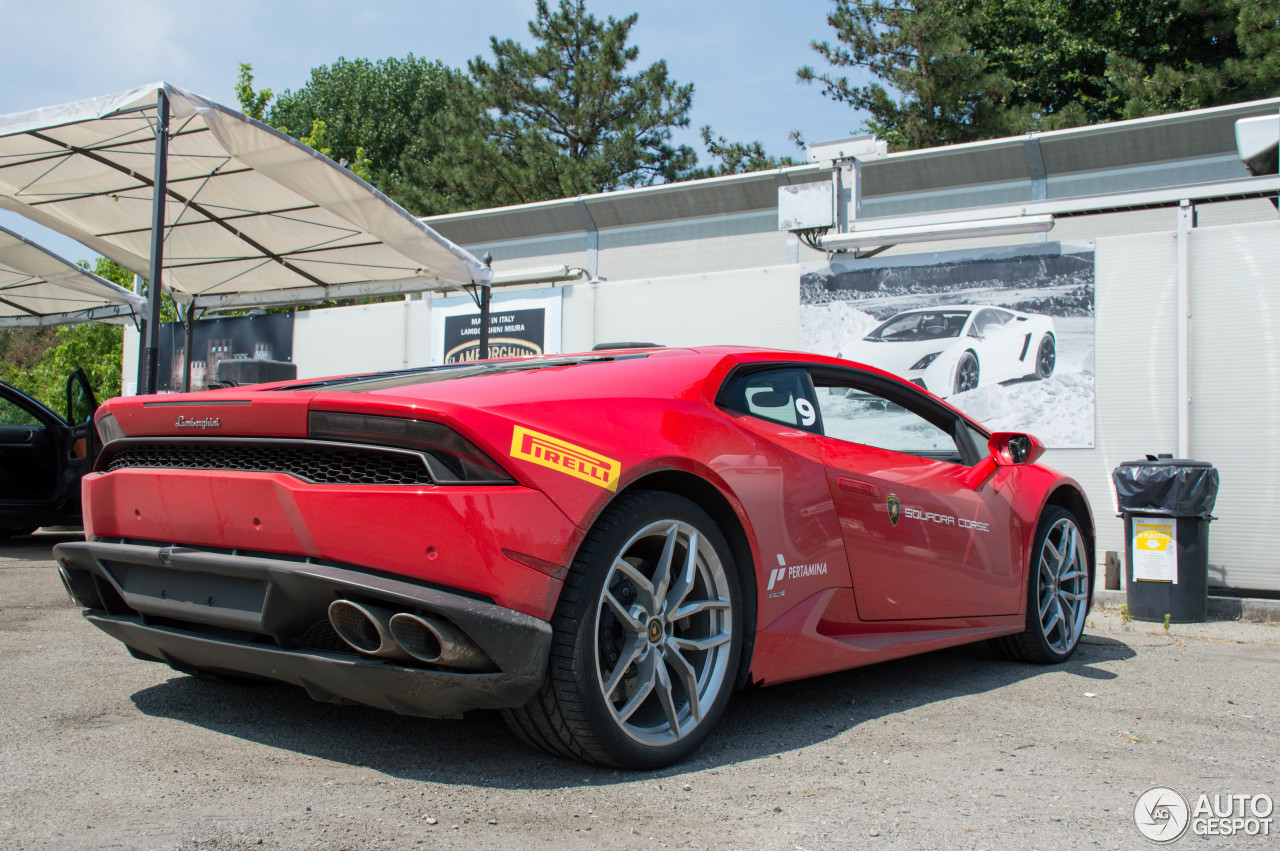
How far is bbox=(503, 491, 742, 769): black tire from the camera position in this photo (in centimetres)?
255

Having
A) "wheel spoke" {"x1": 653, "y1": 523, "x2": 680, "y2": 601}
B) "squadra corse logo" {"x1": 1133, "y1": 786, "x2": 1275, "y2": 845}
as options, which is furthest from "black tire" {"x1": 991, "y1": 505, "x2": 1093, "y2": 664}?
"wheel spoke" {"x1": 653, "y1": 523, "x2": 680, "y2": 601}

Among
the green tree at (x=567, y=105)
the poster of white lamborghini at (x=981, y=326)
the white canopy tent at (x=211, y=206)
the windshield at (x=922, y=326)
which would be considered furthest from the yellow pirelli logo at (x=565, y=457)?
the green tree at (x=567, y=105)

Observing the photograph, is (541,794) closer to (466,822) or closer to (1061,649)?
(466,822)

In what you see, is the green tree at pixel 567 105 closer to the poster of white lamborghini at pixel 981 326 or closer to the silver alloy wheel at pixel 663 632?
the poster of white lamborghini at pixel 981 326

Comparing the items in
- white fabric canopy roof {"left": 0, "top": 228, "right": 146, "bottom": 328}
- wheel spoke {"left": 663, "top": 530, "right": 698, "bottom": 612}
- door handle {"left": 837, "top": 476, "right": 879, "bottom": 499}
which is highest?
white fabric canopy roof {"left": 0, "top": 228, "right": 146, "bottom": 328}

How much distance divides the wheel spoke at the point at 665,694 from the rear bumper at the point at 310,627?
0.42m

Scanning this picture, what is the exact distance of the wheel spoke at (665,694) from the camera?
277 cm

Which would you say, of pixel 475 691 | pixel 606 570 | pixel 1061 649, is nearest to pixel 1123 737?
pixel 1061 649

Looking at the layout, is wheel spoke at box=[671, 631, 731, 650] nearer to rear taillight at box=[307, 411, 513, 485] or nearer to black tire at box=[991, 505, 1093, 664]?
rear taillight at box=[307, 411, 513, 485]

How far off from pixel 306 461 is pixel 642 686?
1075 mm

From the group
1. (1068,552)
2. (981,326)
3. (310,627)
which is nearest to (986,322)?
(981,326)

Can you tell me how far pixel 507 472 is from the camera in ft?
8.12

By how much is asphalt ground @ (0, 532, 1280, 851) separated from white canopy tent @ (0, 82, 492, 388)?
4544mm

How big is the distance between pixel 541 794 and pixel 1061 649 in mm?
3121
